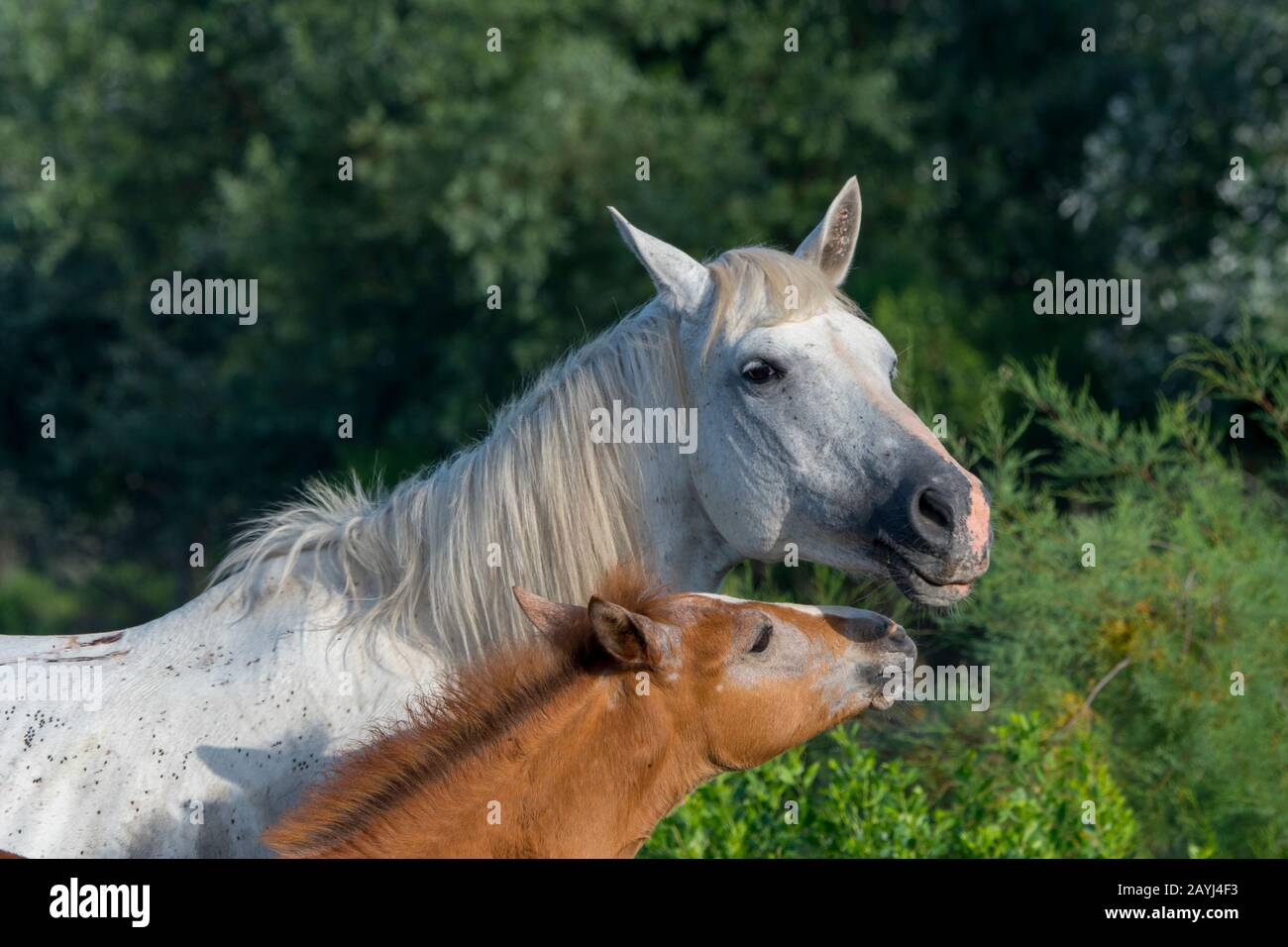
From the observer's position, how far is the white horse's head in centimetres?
376

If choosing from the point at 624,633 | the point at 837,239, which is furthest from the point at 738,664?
the point at 837,239

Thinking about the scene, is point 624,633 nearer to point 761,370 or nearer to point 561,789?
point 561,789

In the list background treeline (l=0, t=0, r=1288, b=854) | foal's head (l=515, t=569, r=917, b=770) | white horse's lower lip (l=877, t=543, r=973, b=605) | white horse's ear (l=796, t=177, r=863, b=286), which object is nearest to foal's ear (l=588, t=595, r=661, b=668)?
foal's head (l=515, t=569, r=917, b=770)

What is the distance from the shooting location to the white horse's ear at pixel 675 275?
4.08 m

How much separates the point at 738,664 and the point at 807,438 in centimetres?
78

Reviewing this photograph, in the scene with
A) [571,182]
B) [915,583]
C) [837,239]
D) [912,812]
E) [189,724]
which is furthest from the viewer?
[571,182]

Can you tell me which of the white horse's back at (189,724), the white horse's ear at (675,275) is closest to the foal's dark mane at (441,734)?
the white horse's back at (189,724)

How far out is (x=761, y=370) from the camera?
156 inches

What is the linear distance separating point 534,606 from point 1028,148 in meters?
15.2

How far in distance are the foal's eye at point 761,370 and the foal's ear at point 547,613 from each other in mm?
976


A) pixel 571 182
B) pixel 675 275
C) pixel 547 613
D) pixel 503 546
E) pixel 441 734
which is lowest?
pixel 441 734

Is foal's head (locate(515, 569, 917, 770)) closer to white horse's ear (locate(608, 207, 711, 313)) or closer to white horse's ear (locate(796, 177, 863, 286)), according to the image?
white horse's ear (locate(608, 207, 711, 313))

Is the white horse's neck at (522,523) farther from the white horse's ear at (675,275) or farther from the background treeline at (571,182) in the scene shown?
the background treeline at (571,182)

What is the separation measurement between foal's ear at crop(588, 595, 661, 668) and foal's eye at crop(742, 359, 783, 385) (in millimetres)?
976
